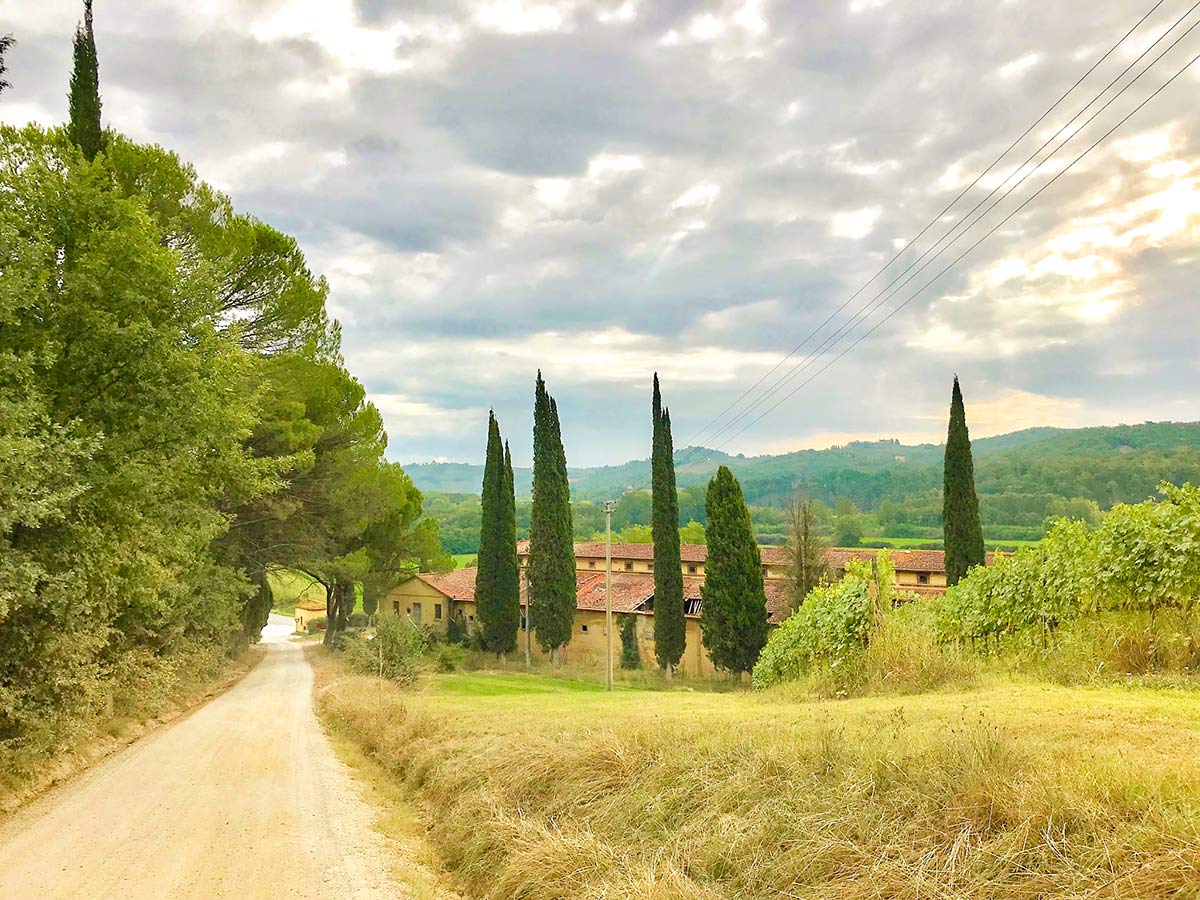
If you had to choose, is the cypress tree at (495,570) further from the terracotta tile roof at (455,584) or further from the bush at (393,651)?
the bush at (393,651)

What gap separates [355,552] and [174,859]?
87.3ft

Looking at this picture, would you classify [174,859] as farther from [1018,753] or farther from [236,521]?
[236,521]

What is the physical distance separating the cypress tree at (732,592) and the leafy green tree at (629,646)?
5.69 metres

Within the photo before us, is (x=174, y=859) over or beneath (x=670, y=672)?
over

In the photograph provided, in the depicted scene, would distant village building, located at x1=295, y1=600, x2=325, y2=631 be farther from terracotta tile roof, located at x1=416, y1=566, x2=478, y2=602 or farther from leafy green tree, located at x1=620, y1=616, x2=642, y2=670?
leafy green tree, located at x1=620, y1=616, x2=642, y2=670

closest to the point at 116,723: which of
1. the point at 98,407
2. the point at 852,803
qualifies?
the point at 98,407

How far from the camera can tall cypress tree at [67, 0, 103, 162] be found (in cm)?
1536

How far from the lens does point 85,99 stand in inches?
607

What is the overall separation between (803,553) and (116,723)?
29.3 metres

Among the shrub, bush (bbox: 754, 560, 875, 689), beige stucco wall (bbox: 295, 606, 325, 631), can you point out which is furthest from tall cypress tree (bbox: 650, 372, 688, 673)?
beige stucco wall (bbox: 295, 606, 325, 631)

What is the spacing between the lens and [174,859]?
7.50 m

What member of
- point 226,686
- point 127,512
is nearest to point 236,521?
point 226,686

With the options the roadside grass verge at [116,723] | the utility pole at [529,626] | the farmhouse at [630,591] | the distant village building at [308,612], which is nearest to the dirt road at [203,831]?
the roadside grass verge at [116,723]

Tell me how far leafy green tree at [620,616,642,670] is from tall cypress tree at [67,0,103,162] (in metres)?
30.5
